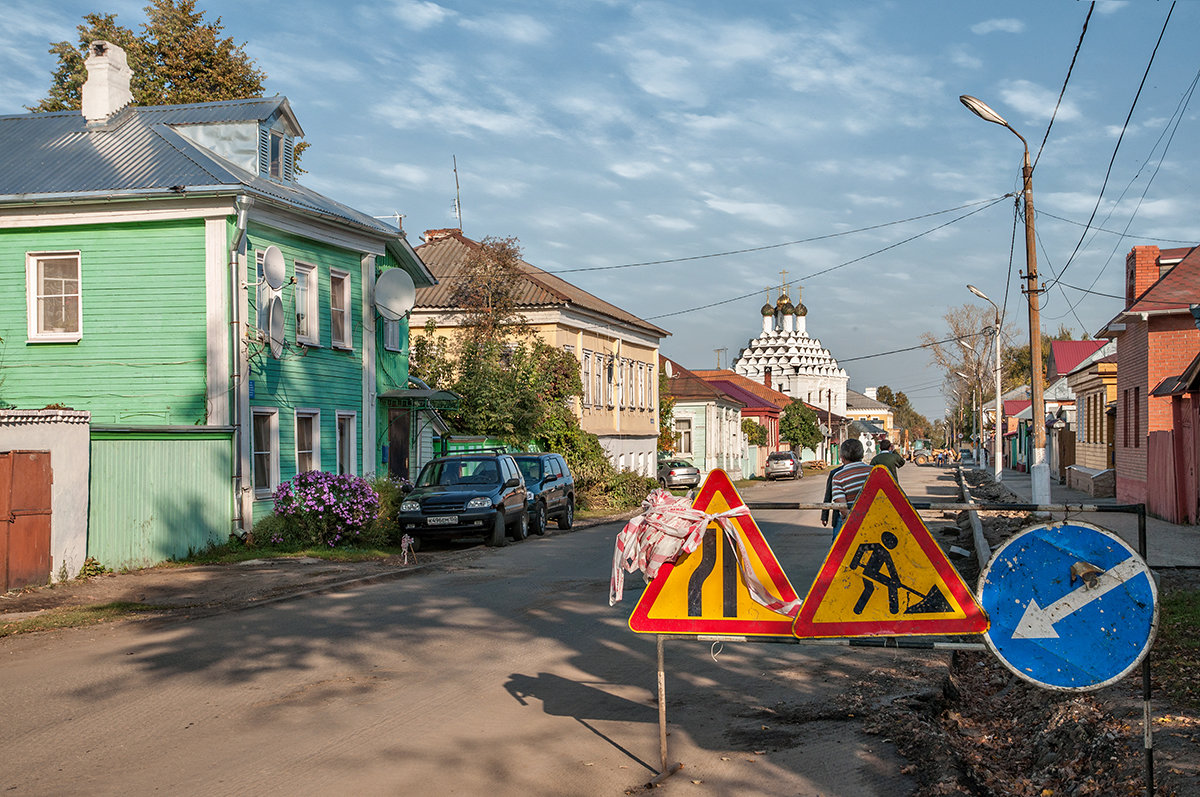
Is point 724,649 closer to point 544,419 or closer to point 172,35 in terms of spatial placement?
point 544,419

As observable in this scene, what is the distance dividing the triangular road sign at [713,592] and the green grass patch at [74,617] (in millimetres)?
7824

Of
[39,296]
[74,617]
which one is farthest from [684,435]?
[74,617]

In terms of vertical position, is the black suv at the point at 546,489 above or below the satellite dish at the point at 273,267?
below

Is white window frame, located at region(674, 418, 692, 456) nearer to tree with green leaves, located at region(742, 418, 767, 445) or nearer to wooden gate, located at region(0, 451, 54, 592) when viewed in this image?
tree with green leaves, located at region(742, 418, 767, 445)

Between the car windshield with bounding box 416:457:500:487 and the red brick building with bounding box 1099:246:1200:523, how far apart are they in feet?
43.2

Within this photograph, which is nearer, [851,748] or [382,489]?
[851,748]

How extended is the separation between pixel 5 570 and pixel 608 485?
22046 millimetres

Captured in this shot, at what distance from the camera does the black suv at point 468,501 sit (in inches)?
792

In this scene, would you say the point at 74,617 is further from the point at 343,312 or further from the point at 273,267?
the point at 343,312

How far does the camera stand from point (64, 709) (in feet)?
25.2

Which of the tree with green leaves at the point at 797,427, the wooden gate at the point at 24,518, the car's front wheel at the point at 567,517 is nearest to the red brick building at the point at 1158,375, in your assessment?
the car's front wheel at the point at 567,517

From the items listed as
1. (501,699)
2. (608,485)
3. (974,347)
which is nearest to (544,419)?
(608,485)

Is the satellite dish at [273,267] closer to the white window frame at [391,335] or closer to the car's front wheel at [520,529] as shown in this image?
the white window frame at [391,335]

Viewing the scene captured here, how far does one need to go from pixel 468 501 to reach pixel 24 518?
8028mm
